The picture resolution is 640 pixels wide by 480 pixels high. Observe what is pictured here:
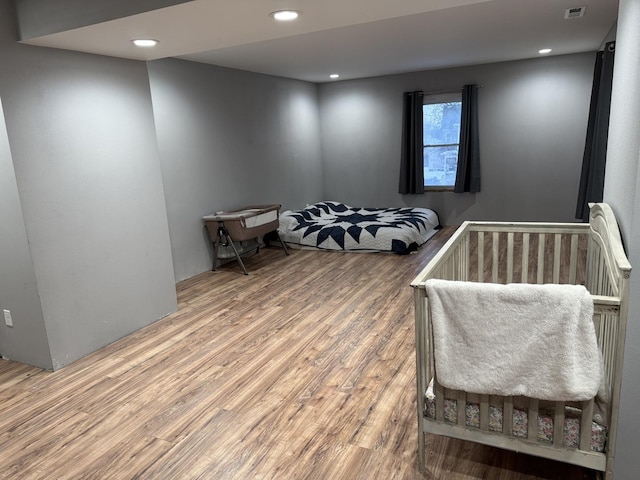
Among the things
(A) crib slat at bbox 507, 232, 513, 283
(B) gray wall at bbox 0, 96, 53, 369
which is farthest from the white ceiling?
(A) crib slat at bbox 507, 232, 513, 283

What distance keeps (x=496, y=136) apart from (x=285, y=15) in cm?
490

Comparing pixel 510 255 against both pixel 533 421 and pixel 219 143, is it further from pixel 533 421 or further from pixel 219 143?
pixel 219 143

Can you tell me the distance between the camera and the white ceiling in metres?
2.20

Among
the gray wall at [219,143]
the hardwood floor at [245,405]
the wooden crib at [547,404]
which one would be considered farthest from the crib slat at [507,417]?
the gray wall at [219,143]

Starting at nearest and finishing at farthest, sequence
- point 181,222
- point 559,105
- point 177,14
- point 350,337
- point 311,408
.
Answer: point 177,14, point 311,408, point 350,337, point 181,222, point 559,105

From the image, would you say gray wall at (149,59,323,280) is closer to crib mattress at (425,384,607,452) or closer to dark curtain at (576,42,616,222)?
crib mattress at (425,384,607,452)

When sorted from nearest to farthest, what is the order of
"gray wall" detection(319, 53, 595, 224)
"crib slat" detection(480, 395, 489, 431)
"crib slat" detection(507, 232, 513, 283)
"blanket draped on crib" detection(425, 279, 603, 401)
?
"blanket draped on crib" detection(425, 279, 603, 401), "crib slat" detection(480, 395, 489, 431), "crib slat" detection(507, 232, 513, 283), "gray wall" detection(319, 53, 595, 224)

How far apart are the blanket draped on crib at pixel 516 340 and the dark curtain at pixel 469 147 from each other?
5.23 meters

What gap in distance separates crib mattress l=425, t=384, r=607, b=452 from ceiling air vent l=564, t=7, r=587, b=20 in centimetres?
337

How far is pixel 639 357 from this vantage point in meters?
1.47

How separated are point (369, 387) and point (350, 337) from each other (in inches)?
25.9

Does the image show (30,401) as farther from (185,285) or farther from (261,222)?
(261,222)

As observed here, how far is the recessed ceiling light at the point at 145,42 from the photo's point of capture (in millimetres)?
2624

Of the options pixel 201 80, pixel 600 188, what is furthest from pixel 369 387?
pixel 201 80
